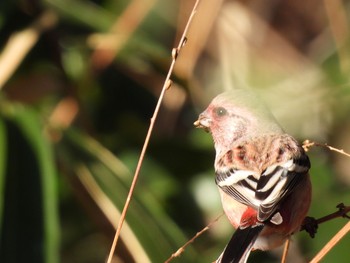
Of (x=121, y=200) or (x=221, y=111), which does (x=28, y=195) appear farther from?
(x=221, y=111)

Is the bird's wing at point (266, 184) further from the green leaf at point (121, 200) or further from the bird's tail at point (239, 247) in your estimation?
the green leaf at point (121, 200)

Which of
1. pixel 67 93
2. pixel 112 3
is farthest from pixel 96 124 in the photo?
pixel 112 3

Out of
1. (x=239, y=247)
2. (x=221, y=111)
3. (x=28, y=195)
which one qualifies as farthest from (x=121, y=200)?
(x=239, y=247)

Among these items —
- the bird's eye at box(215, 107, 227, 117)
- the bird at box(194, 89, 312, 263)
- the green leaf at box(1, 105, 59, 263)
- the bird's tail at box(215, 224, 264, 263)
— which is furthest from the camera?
the bird's eye at box(215, 107, 227, 117)

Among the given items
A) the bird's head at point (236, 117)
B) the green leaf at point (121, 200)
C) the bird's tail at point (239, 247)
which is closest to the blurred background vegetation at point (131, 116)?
the green leaf at point (121, 200)

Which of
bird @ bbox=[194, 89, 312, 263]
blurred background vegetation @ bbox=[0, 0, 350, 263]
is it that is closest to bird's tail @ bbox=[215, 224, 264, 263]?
bird @ bbox=[194, 89, 312, 263]

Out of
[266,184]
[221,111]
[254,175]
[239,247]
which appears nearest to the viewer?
[239,247]

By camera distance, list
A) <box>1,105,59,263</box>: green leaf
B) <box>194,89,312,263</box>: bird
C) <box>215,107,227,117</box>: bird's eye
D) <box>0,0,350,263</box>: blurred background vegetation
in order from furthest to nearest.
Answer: <box>0,0,350,263</box>: blurred background vegetation, <box>215,107,227,117</box>: bird's eye, <box>1,105,59,263</box>: green leaf, <box>194,89,312,263</box>: bird

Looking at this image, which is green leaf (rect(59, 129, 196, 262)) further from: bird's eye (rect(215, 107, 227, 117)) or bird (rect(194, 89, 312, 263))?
bird's eye (rect(215, 107, 227, 117))
